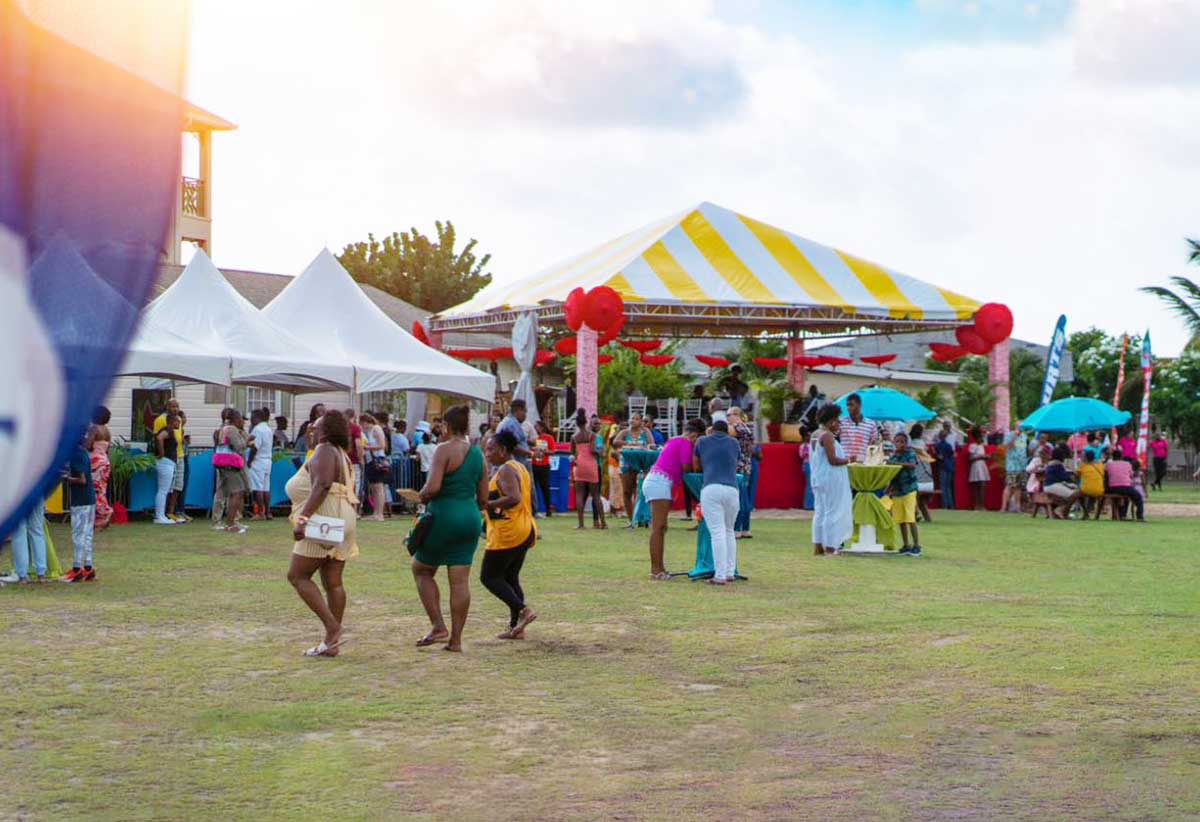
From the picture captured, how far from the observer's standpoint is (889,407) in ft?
80.3

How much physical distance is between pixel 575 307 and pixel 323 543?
1619cm

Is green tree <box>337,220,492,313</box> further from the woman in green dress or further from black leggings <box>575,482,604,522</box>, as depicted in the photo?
the woman in green dress

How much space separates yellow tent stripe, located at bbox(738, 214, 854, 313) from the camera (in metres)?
26.9

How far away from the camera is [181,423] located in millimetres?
19594

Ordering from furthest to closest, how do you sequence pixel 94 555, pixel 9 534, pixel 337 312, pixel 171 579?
pixel 337 312 → pixel 94 555 → pixel 171 579 → pixel 9 534

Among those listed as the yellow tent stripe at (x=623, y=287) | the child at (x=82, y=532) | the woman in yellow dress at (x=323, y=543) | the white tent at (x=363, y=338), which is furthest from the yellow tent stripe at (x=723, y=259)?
the woman in yellow dress at (x=323, y=543)

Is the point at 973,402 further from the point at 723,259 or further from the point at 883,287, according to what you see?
the point at 723,259

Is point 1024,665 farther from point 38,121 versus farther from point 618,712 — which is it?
point 38,121

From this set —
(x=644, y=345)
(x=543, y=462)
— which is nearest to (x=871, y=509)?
(x=543, y=462)

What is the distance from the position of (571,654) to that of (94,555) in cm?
778

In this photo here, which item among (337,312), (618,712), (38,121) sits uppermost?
(337,312)

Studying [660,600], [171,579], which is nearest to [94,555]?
[171,579]

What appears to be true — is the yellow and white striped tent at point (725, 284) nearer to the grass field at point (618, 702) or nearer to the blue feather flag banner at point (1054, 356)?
the blue feather flag banner at point (1054, 356)

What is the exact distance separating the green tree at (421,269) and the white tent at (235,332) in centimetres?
2760
